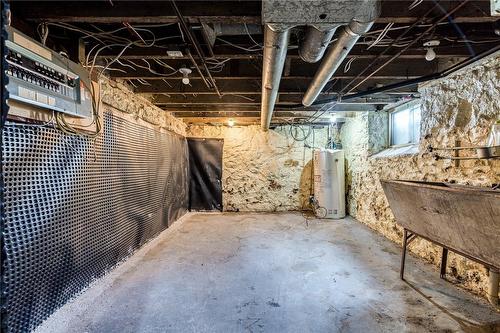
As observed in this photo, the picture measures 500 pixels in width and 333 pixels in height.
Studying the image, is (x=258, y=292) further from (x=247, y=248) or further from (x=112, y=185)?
(x=112, y=185)

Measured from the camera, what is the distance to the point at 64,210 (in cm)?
185

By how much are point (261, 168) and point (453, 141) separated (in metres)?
3.64

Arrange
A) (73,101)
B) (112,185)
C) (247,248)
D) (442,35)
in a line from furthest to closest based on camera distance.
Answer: (247,248) → (112,185) → (442,35) → (73,101)

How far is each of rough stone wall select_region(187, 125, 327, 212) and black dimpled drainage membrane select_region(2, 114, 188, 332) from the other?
258 centimetres

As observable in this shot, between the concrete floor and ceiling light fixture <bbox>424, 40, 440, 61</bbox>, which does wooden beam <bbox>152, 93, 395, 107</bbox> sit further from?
the concrete floor

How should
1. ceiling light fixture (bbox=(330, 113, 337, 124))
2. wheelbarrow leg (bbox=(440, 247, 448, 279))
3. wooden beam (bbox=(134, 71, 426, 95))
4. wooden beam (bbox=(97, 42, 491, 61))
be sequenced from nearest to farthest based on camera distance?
wooden beam (bbox=(97, 42, 491, 61)) < wheelbarrow leg (bbox=(440, 247, 448, 279)) < wooden beam (bbox=(134, 71, 426, 95)) < ceiling light fixture (bbox=(330, 113, 337, 124))

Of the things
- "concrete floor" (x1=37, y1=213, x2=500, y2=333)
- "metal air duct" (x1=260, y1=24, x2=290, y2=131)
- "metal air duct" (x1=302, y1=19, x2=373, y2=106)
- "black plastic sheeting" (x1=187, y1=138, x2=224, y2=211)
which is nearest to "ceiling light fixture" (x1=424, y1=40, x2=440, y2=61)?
"metal air duct" (x1=302, y1=19, x2=373, y2=106)

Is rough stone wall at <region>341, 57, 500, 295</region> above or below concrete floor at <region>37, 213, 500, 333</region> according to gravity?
above

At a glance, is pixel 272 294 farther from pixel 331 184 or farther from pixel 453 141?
pixel 331 184

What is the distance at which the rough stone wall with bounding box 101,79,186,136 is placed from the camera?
101 inches

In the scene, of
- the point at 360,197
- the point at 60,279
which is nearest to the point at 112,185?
the point at 60,279

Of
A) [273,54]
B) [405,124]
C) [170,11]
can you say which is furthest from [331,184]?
[170,11]

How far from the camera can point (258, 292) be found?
216cm

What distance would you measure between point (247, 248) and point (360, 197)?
2.47 meters
